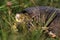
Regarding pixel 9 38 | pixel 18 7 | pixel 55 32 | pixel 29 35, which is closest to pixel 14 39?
pixel 9 38

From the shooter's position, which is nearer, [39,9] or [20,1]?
[39,9]

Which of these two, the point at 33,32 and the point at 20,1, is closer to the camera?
the point at 33,32

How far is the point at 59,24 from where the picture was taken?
3.80 metres

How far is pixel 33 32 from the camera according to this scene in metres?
2.60

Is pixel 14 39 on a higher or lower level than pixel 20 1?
higher

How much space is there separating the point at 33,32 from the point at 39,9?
51.0 inches

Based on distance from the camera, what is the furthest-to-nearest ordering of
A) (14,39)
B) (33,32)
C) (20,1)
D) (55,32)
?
(20,1) → (55,32) → (33,32) → (14,39)

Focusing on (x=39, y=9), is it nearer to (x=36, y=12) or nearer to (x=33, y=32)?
(x=36, y=12)

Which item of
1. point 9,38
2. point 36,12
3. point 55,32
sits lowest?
point 55,32

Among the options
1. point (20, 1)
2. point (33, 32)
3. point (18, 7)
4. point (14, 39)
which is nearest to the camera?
point (14, 39)

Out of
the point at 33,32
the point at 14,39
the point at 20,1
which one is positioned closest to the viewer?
the point at 14,39

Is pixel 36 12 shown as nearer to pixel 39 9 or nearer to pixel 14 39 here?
pixel 39 9

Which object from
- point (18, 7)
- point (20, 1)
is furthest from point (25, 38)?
point (20, 1)

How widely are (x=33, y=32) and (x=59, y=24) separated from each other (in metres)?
1.27
